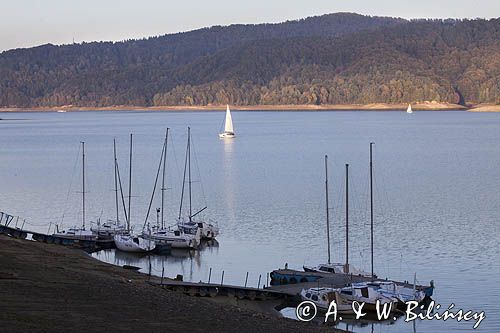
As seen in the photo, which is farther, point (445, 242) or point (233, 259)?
point (445, 242)

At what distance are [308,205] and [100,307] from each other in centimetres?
2674

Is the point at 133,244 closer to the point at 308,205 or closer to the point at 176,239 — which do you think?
the point at 176,239

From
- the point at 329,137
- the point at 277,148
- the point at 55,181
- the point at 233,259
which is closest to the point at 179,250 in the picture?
the point at 233,259

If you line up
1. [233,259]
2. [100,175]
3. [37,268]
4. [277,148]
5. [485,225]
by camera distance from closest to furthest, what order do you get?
1. [37,268]
2. [233,259]
3. [485,225]
4. [100,175]
5. [277,148]

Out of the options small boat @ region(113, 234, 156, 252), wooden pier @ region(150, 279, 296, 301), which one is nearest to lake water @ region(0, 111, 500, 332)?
small boat @ region(113, 234, 156, 252)

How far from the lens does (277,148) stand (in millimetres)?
A: 89812

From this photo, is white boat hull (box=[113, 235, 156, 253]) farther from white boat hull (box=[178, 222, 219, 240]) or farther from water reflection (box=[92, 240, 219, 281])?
white boat hull (box=[178, 222, 219, 240])

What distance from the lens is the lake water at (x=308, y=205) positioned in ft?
89.0

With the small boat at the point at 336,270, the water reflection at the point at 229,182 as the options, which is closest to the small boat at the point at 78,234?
the water reflection at the point at 229,182

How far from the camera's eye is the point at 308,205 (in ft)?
139

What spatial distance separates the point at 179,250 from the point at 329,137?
78751 mm

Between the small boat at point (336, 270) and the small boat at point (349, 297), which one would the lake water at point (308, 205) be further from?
the small boat at point (336, 270)

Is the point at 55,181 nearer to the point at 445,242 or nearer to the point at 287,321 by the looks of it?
the point at 445,242

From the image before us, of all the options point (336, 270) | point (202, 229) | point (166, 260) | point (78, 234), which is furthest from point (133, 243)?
point (336, 270)
